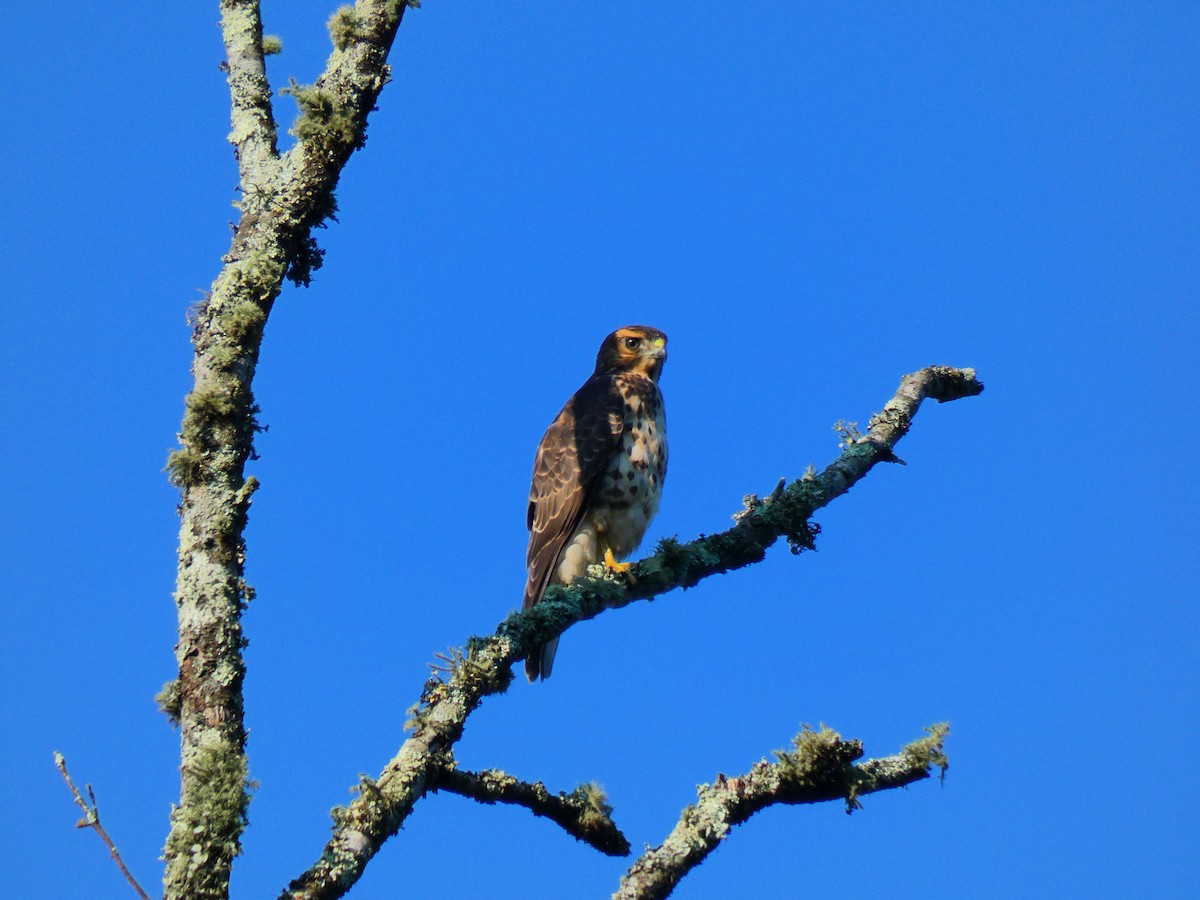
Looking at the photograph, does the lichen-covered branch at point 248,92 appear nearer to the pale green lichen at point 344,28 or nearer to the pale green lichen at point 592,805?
the pale green lichen at point 344,28

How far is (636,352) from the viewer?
326 inches

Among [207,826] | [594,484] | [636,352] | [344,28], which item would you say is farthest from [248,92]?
[636,352]

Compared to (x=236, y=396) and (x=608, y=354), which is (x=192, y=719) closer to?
(x=236, y=396)

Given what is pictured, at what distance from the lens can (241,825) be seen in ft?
9.46

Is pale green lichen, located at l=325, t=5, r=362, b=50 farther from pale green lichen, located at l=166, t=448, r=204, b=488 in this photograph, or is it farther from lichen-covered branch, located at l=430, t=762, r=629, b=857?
lichen-covered branch, located at l=430, t=762, r=629, b=857

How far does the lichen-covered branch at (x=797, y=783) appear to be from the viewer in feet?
11.0

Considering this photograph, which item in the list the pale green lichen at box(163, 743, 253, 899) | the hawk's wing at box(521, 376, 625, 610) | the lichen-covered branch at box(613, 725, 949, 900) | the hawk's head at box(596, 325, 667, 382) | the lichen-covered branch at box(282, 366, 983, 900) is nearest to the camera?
the pale green lichen at box(163, 743, 253, 899)

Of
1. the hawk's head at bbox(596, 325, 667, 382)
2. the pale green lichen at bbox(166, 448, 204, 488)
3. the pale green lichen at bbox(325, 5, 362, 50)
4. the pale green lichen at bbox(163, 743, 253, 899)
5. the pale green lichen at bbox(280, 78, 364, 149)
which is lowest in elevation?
the pale green lichen at bbox(163, 743, 253, 899)

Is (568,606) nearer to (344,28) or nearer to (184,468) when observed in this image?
(184,468)

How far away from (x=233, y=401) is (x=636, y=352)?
501 cm

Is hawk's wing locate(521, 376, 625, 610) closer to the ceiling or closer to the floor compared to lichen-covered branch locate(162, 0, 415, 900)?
closer to the ceiling

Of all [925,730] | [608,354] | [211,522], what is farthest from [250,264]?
[608,354]

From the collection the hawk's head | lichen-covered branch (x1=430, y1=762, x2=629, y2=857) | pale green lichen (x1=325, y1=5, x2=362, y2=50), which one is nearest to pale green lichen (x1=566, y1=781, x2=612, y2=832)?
lichen-covered branch (x1=430, y1=762, x2=629, y2=857)

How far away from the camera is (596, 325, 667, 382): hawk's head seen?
820cm
